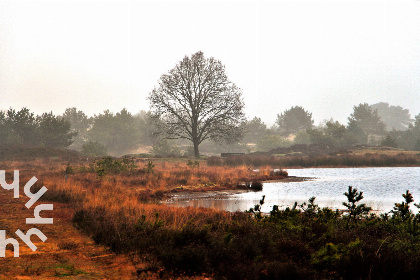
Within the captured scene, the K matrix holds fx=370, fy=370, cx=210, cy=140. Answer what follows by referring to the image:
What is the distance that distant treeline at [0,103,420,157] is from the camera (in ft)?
184

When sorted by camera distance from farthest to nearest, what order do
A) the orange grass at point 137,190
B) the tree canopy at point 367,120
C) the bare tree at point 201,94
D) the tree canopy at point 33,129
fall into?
the tree canopy at point 367,120 → the tree canopy at point 33,129 → the bare tree at point 201,94 → the orange grass at point 137,190

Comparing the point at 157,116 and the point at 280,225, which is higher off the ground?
the point at 157,116

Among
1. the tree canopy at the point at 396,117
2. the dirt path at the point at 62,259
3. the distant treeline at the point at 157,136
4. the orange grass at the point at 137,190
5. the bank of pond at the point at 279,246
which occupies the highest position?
the tree canopy at the point at 396,117

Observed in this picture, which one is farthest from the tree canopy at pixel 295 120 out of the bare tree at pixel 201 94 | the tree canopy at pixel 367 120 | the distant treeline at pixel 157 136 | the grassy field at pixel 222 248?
the grassy field at pixel 222 248

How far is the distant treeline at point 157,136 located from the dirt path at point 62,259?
42.2m

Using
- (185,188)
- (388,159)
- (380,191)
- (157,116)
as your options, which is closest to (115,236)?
(185,188)

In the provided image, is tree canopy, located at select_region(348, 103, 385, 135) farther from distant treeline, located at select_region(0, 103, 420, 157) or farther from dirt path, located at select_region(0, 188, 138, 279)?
dirt path, located at select_region(0, 188, 138, 279)

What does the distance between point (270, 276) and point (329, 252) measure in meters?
1.09

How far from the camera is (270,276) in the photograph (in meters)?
5.48

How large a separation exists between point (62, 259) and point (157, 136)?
43955mm

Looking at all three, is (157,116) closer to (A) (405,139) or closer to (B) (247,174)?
(B) (247,174)

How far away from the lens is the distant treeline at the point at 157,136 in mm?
56000

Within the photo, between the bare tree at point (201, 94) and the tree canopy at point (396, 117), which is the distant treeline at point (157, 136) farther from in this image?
the tree canopy at point (396, 117)

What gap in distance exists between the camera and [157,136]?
50562 millimetres
